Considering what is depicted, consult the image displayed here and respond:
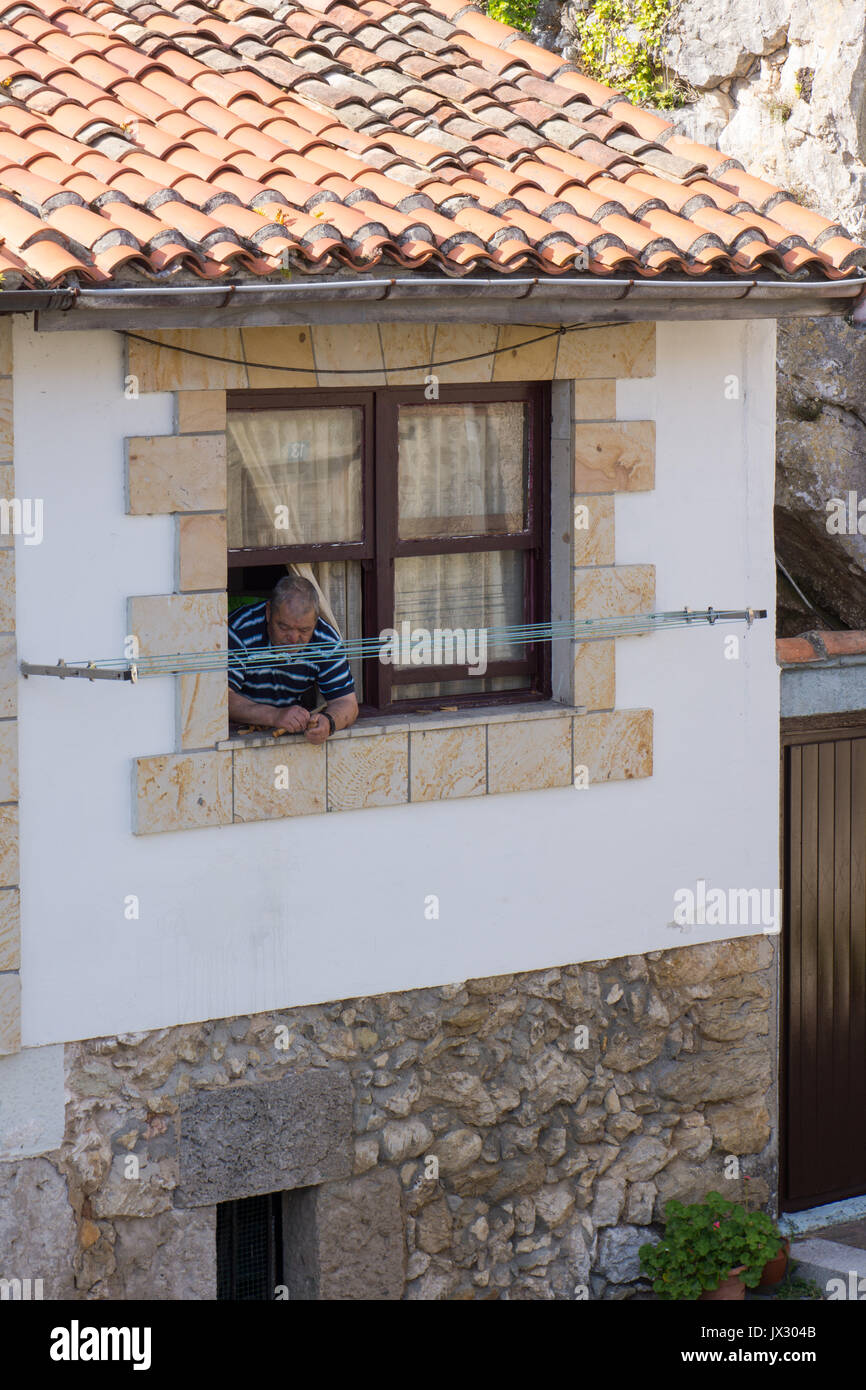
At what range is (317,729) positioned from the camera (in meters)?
6.32

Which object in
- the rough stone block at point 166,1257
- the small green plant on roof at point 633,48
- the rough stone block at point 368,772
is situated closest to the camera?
the rough stone block at point 166,1257

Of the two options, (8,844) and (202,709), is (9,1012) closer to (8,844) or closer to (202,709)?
(8,844)

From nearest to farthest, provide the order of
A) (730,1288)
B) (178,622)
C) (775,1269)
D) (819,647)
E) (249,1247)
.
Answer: (178,622) < (249,1247) < (730,1288) < (775,1269) < (819,647)

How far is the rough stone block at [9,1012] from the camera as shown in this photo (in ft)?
19.2

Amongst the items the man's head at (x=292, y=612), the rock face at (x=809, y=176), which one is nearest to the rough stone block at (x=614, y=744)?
the man's head at (x=292, y=612)

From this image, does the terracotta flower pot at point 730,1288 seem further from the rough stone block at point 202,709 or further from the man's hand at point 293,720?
the rough stone block at point 202,709

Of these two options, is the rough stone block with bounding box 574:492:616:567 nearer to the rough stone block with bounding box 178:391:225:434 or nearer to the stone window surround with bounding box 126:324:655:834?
the stone window surround with bounding box 126:324:655:834

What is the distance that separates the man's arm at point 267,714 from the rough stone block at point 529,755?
80 cm

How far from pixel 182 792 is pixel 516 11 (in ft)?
22.2

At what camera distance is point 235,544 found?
21.1 ft

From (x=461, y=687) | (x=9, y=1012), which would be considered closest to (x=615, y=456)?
(x=461, y=687)

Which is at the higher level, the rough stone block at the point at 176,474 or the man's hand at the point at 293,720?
the rough stone block at the point at 176,474

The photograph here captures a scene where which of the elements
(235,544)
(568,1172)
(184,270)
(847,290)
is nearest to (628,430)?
(847,290)

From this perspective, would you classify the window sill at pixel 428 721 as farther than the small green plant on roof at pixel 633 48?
No
